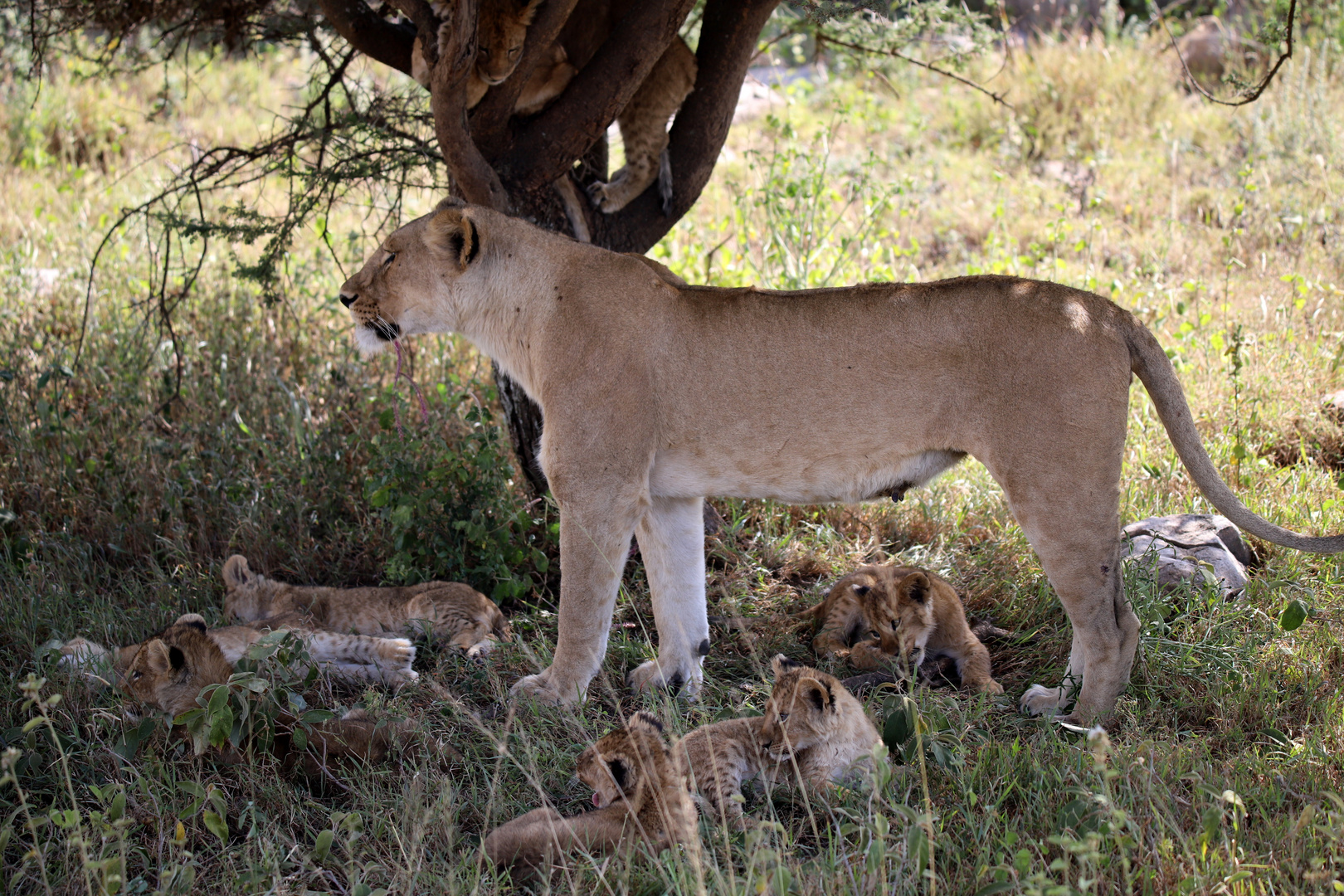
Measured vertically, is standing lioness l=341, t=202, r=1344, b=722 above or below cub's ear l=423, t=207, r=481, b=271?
below

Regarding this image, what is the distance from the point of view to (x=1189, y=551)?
448 cm

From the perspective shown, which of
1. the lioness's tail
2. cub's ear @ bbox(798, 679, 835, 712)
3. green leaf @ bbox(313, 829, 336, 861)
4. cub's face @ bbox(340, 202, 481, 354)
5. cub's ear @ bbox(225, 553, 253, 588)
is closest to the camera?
green leaf @ bbox(313, 829, 336, 861)

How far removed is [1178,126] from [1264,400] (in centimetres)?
577

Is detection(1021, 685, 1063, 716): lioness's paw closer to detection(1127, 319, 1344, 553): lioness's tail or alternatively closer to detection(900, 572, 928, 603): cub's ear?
detection(900, 572, 928, 603): cub's ear

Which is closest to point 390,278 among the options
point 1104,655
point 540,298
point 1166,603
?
point 540,298

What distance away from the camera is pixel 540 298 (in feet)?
12.7

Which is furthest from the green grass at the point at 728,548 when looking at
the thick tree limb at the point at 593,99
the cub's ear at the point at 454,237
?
the thick tree limb at the point at 593,99

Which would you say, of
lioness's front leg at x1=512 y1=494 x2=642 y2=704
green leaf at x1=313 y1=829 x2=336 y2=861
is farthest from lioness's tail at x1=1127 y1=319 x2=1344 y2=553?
green leaf at x1=313 y1=829 x2=336 y2=861

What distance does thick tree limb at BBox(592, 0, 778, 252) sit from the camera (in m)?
4.70

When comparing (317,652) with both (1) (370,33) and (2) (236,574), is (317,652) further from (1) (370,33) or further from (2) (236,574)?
(1) (370,33)

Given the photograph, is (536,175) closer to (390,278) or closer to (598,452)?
(390,278)

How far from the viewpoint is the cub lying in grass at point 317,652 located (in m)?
3.98

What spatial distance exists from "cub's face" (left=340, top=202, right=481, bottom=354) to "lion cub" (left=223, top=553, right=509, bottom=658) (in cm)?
112

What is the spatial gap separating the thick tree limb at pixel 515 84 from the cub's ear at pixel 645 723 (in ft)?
8.14
